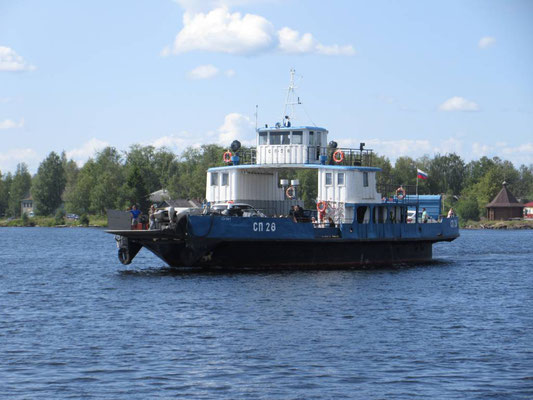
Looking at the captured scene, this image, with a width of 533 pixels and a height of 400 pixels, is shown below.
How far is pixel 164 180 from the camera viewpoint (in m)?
143

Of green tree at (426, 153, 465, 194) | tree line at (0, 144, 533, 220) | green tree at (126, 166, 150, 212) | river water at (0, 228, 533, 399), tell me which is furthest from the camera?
green tree at (426, 153, 465, 194)

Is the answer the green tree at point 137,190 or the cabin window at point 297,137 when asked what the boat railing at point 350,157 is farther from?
the green tree at point 137,190

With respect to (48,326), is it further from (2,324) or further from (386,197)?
(386,197)

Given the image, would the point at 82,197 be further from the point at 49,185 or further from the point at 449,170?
the point at 449,170

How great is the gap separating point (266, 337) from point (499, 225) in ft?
372

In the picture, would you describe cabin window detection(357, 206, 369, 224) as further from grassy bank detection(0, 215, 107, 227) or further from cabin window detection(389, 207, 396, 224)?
grassy bank detection(0, 215, 107, 227)

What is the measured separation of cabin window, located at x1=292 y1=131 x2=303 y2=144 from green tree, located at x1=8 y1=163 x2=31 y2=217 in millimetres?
134011

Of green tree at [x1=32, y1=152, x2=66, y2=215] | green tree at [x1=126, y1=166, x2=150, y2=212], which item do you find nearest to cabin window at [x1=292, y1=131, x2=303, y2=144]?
green tree at [x1=126, y1=166, x2=150, y2=212]

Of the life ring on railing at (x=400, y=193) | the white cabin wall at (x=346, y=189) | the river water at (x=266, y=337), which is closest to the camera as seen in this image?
the river water at (x=266, y=337)

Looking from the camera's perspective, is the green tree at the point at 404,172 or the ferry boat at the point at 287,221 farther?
the green tree at the point at 404,172

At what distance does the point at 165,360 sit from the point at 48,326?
225 inches

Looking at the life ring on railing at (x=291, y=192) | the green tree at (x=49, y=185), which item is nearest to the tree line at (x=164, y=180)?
the green tree at (x=49, y=185)

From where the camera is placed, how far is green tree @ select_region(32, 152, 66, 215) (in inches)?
5773

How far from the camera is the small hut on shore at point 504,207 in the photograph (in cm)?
13375
